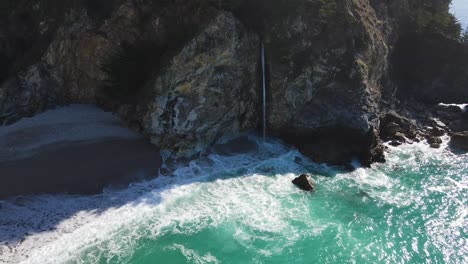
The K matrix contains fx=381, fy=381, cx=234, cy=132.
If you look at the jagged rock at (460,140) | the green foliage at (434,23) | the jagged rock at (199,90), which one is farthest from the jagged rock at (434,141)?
the jagged rock at (199,90)

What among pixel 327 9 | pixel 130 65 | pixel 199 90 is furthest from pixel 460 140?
pixel 130 65

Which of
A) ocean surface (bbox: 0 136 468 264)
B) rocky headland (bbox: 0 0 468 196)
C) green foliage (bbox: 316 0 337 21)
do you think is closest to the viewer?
ocean surface (bbox: 0 136 468 264)

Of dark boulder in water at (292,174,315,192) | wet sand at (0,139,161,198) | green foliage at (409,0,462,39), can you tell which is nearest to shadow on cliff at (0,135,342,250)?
wet sand at (0,139,161,198)

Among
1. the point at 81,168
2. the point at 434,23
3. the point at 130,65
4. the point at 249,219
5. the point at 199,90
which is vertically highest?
the point at 434,23

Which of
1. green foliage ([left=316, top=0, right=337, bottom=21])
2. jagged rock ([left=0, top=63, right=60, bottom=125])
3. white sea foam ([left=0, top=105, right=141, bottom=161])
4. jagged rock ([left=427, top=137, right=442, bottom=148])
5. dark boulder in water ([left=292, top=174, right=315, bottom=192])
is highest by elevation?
green foliage ([left=316, top=0, right=337, bottom=21])

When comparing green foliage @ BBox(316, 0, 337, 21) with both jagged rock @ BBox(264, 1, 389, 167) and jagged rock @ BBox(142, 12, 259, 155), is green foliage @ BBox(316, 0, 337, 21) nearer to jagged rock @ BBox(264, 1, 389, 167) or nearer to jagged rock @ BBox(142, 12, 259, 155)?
jagged rock @ BBox(264, 1, 389, 167)

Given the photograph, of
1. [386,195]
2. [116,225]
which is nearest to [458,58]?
[386,195]

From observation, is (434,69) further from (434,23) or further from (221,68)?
(221,68)

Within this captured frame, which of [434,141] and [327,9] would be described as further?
[434,141]
